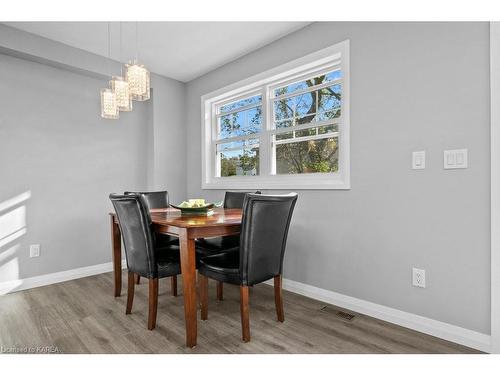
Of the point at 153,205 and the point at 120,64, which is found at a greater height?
the point at 120,64

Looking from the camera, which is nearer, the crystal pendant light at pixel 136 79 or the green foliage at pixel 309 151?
the crystal pendant light at pixel 136 79

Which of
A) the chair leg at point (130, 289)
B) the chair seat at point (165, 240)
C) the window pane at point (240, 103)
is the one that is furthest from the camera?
the window pane at point (240, 103)

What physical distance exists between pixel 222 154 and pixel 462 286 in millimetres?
2860

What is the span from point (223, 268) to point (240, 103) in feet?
7.57

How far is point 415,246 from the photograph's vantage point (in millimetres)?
2047

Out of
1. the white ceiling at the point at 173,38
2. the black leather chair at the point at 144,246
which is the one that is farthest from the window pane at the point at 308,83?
the black leather chair at the point at 144,246

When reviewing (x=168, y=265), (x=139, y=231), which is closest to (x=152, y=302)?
(x=168, y=265)

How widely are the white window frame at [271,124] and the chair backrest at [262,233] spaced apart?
0.76 metres

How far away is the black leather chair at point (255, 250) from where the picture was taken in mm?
1842

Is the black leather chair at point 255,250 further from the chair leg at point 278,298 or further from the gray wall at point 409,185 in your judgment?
the gray wall at point 409,185

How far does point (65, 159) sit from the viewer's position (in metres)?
3.23

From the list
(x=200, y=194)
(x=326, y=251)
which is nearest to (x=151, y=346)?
(x=326, y=251)
